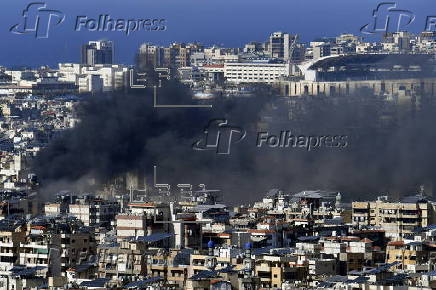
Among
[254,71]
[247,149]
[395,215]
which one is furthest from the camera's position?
[254,71]

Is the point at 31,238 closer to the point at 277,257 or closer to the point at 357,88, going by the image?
the point at 277,257

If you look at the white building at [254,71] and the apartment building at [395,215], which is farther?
the white building at [254,71]

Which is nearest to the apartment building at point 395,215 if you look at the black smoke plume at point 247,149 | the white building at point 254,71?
the black smoke plume at point 247,149

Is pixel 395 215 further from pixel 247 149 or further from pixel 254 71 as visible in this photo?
pixel 254 71

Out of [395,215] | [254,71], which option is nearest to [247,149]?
[395,215]

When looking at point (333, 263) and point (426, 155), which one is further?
point (426, 155)

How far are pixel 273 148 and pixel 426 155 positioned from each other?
3293 mm

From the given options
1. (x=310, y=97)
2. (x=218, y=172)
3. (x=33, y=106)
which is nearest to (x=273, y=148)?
(x=218, y=172)

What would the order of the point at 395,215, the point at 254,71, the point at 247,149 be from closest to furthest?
the point at 395,215 < the point at 247,149 < the point at 254,71

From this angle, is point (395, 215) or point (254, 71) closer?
point (395, 215)

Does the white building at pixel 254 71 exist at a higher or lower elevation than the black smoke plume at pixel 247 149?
higher

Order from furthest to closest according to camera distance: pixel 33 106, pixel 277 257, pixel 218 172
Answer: pixel 33 106, pixel 218 172, pixel 277 257

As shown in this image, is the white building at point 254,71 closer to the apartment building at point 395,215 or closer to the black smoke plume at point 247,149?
the black smoke plume at point 247,149

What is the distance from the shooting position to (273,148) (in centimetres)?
4959
